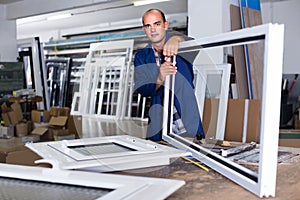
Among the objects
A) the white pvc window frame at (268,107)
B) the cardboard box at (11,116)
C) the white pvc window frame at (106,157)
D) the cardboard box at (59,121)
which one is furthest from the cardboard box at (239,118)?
the cardboard box at (11,116)

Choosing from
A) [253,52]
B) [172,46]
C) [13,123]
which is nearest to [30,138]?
[13,123]

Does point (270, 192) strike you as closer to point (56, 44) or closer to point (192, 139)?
point (192, 139)

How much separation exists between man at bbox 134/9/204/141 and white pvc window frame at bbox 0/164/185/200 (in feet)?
2.36

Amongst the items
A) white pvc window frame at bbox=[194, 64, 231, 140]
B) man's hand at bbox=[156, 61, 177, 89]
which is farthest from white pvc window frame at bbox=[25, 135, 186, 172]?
white pvc window frame at bbox=[194, 64, 231, 140]

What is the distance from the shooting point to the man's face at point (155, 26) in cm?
159

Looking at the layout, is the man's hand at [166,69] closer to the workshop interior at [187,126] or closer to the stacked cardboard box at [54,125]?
the workshop interior at [187,126]

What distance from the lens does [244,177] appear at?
939 millimetres

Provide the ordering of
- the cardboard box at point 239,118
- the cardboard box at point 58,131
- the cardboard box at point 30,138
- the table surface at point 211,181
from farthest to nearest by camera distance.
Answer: the cardboard box at point 58,131
the cardboard box at point 30,138
the cardboard box at point 239,118
the table surface at point 211,181

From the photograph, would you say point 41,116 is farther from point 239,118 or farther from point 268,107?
point 268,107

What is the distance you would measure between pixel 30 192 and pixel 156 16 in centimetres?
101

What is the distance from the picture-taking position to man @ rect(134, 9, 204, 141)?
1581 millimetres

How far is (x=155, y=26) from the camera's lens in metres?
1.59

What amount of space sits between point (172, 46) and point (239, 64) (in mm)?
2236

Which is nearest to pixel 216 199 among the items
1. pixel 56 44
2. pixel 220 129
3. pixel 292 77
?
pixel 220 129
